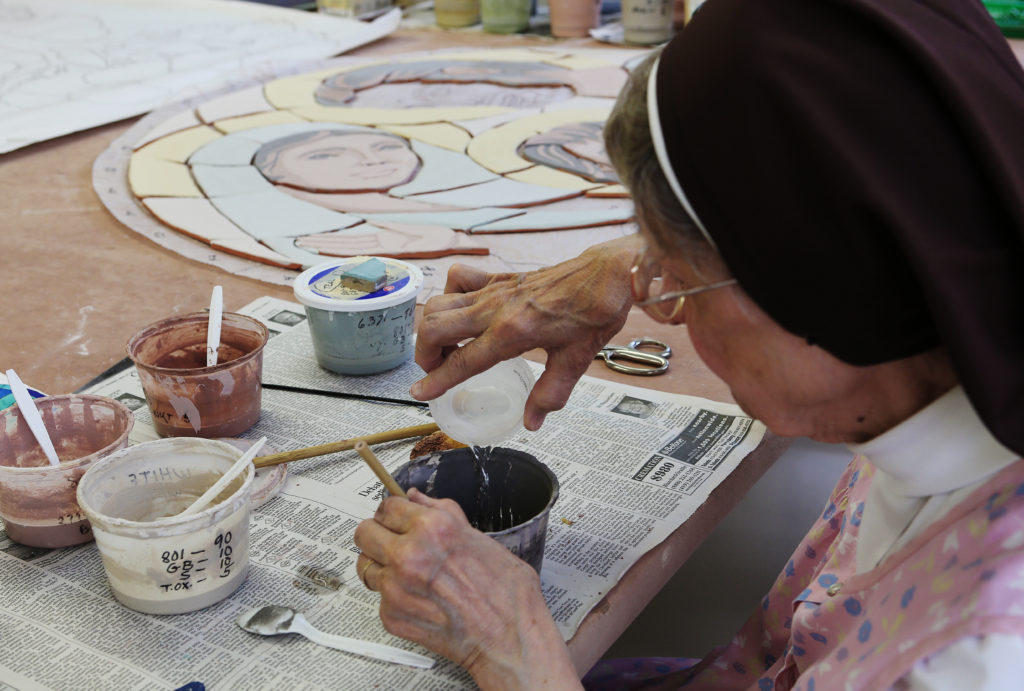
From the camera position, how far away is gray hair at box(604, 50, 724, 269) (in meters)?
0.84

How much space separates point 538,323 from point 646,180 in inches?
16.2

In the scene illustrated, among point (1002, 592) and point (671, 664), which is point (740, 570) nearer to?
point (671, 664)

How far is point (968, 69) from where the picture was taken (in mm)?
724

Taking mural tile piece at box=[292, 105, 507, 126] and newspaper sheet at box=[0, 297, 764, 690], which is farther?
mural tile piece at box=[292, 105, 507, 126]

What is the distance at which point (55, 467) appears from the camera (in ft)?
3.58

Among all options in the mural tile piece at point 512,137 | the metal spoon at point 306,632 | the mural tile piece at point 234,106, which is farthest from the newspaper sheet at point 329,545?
the mural tile piece at point 234,106

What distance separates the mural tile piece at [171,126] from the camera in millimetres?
3062

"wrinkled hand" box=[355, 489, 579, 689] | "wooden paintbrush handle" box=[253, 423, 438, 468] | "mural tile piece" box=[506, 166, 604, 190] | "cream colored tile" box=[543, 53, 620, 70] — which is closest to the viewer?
"wrinkled hand" box=[355, 489, 579, 689]

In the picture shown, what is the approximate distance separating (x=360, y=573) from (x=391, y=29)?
420cm

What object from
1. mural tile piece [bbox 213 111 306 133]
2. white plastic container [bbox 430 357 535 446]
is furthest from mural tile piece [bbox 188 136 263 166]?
white plastic container [bbox 430 357 535 446]

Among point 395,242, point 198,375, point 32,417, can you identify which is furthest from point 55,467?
point 395,242

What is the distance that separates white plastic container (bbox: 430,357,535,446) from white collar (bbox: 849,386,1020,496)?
0.50 metres

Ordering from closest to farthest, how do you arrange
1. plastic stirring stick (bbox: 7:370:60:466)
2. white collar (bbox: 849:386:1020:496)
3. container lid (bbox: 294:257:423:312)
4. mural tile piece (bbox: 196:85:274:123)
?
white collar (bbox: 849:386:1020:496) → plastic stirring stick (bbox: 7:370:60:466) → container lid (bbox: 294:257:423:312) → mural tile piece (bbox: 196:85:274:123)

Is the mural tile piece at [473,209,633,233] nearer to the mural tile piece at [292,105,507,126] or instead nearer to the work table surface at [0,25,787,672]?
the work table surface at [0,25,787,672]
